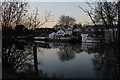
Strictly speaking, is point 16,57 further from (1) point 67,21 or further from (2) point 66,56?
(1) point 67,21

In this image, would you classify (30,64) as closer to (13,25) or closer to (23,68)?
(23,68)

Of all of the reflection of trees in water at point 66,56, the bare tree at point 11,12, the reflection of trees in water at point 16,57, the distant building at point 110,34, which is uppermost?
the bare tree at point 11,12

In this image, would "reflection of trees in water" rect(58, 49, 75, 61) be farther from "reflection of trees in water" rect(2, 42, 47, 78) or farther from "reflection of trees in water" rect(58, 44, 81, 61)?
"reflection of trees in water" rect(2, 42, 47, 78)

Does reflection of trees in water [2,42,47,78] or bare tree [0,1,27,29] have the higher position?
bare tree [0,1,27,29]

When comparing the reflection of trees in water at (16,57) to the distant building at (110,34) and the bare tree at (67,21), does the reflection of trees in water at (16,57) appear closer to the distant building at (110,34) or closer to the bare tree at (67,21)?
the distant building at (110,34)

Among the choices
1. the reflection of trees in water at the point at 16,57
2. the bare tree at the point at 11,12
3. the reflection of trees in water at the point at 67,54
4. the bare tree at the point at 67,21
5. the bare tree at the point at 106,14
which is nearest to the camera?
the bare tree at the point at 106,14

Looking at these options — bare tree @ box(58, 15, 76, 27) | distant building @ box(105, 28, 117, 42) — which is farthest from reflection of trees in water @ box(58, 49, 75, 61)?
bare tree @ box(58, 15, 76, 27)

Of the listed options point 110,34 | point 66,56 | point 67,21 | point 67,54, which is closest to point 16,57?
point 110,34

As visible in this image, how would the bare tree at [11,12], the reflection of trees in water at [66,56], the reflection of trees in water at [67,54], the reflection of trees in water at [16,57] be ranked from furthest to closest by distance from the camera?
the reflection of trees in water at [67,54] → the reflection of trees in water at [66,56] → the reflection of trees in water at [16,57] → the bare tree at [11,12]

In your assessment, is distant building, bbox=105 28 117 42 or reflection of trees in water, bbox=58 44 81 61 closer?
distant building, bbox=105 28 117 42

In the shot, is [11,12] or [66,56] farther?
[66,56]

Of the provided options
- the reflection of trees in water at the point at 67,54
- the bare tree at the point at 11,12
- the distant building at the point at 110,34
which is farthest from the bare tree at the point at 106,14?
the reflection of trees in water at the point at 67,54

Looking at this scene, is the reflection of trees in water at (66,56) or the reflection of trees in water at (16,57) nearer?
the reflection of trees in water at (16,57)

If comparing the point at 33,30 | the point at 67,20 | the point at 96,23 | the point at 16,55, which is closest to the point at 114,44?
the point at 96,23
